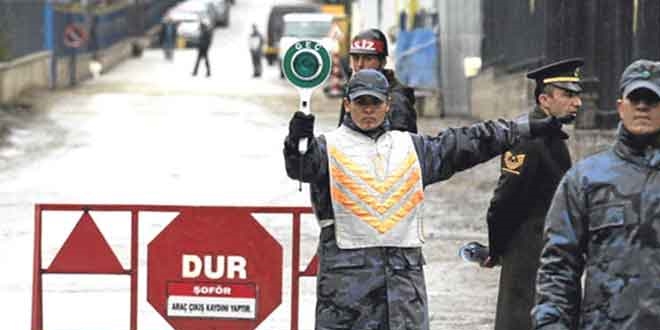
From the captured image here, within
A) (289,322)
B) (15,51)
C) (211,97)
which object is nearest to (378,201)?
(289,322)

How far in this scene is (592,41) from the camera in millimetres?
20344

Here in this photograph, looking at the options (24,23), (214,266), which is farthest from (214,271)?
(24,23)

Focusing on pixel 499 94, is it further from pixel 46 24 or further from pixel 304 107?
pixel 304 107

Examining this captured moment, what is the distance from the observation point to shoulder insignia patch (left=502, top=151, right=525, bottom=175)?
7823 millimetres

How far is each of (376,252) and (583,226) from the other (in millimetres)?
1740

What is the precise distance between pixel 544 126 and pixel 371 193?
2.62 feet

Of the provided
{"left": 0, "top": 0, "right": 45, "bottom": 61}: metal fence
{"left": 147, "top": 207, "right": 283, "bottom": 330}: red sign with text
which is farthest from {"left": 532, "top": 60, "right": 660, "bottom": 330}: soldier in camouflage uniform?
{"left": 0, "top": 0, "right": 45, "bottom": 61}: metal fence

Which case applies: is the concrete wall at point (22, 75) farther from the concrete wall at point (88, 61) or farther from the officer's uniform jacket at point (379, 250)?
the officer's uniform jacket at point (379, 250)

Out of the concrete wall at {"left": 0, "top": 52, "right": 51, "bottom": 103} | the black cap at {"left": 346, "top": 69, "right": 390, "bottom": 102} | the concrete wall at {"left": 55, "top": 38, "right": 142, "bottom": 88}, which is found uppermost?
the black cap at {"left": 346, "top": 69, "right": 390, "bottom": 102}

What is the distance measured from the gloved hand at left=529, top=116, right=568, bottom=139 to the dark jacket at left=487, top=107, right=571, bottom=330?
454 millimetres

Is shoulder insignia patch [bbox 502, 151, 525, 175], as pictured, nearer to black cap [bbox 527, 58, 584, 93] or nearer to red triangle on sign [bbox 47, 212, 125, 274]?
black cap [bbox 527, 58, 584, 93]

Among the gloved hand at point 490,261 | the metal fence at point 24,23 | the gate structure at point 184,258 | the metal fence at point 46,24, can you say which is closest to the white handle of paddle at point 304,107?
the gloved hand at point 490,261

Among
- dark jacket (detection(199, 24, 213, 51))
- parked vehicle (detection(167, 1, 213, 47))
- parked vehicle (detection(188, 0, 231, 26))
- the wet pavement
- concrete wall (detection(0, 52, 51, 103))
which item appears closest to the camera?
the wet pavement

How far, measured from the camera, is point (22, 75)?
122 ft
